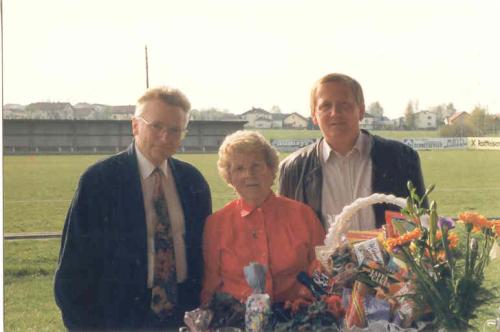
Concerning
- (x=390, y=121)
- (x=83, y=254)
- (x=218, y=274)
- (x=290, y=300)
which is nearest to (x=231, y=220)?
(x=218, y=274)

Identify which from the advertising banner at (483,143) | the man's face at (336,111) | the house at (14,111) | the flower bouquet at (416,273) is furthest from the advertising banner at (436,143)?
the house at (14,111)

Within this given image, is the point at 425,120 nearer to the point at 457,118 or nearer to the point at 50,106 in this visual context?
the point at 457,118

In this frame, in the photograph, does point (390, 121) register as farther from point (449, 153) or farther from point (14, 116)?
point (14, 116)

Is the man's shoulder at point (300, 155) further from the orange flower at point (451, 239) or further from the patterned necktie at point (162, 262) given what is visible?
the orange flower at point (451, 239)

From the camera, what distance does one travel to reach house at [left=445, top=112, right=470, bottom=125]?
2.11 meters

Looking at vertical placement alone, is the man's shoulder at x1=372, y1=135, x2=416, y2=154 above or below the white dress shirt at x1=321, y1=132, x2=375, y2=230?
above

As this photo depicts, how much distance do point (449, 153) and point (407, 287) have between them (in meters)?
0.67

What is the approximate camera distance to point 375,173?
1.95m

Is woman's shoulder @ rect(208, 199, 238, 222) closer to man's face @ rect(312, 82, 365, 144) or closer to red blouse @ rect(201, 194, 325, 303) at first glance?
red blouse @ rect(201, 194, 325, 303)

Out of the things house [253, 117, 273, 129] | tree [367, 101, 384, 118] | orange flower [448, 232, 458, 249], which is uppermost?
tree [367, 101, 384, 118]

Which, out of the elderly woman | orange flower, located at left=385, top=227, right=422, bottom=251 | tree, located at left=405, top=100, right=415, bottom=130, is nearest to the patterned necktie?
the elderly woman

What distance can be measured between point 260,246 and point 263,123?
0.45m

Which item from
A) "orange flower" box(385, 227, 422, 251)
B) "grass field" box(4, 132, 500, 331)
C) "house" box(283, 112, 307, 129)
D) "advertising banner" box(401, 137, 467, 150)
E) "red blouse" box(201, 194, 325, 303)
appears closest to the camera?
"orange flower" box(385, 227, 422, 251)

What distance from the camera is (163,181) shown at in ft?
6.00
